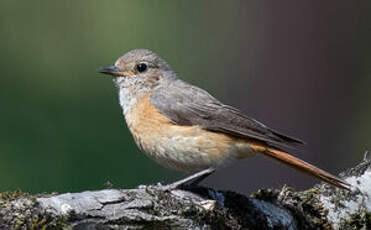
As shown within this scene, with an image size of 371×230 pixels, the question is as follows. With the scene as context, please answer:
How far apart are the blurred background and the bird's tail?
8.09 ft

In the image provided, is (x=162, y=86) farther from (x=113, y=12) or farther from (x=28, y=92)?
(x=113, y=12)

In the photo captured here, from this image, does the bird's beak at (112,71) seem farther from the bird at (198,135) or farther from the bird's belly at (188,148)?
the bird's belly at (188,148)

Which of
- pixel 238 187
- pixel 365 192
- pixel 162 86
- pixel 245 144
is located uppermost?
pixel 162 86

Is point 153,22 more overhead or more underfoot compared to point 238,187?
more overhead

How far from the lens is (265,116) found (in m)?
10.6

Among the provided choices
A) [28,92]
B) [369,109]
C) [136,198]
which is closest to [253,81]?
[369,109]

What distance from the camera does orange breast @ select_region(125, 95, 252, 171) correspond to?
5.36m

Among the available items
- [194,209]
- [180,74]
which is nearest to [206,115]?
[194,209]

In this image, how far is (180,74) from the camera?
33.2 feet

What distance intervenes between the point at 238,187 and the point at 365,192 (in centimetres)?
489

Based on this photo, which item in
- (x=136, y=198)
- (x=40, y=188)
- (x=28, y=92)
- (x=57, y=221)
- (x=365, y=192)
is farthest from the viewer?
(x=28, y=92)

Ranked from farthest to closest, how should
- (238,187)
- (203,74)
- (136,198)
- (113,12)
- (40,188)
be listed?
(203,74)
(238,187)
(113,12)
(40,188)
(136,198)

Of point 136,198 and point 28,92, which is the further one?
point 28,92

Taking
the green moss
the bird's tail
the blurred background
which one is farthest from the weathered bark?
the blurred background
